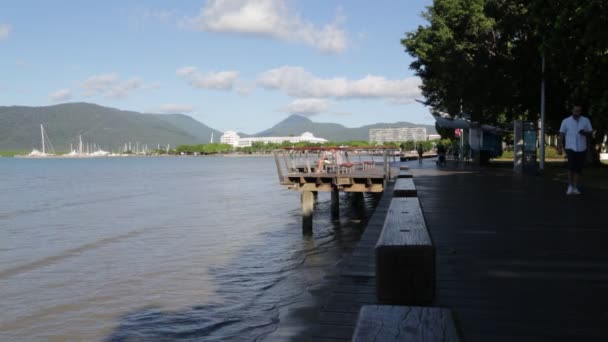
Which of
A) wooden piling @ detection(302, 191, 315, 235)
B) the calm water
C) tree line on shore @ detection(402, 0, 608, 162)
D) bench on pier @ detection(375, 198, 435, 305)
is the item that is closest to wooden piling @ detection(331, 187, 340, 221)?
the calm water

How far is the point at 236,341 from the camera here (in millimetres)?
7086

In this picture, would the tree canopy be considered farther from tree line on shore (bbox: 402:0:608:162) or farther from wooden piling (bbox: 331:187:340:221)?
wooden piling (bbox: 331:187:340:221)

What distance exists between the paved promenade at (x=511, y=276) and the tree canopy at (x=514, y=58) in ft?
38.8

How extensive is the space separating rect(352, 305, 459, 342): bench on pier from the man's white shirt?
1130cm

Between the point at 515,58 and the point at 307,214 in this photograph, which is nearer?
the point at 307,214

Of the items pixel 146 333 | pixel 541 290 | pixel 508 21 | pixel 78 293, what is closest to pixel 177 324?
pixel 146 333

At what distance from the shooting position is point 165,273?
12180mm

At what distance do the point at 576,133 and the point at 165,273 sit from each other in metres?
9.19

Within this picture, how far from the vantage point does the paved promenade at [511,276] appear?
3.73 m

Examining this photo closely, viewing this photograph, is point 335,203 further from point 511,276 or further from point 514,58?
point 511,276

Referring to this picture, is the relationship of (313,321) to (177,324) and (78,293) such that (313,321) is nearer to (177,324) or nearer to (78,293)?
(177,324)

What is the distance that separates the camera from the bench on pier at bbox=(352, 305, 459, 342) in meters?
1.97

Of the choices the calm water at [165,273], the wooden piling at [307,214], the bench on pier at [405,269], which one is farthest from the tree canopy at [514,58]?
the bench on pier at [405,269]

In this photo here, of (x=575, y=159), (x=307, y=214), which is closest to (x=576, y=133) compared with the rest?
(x=575, y=159)
